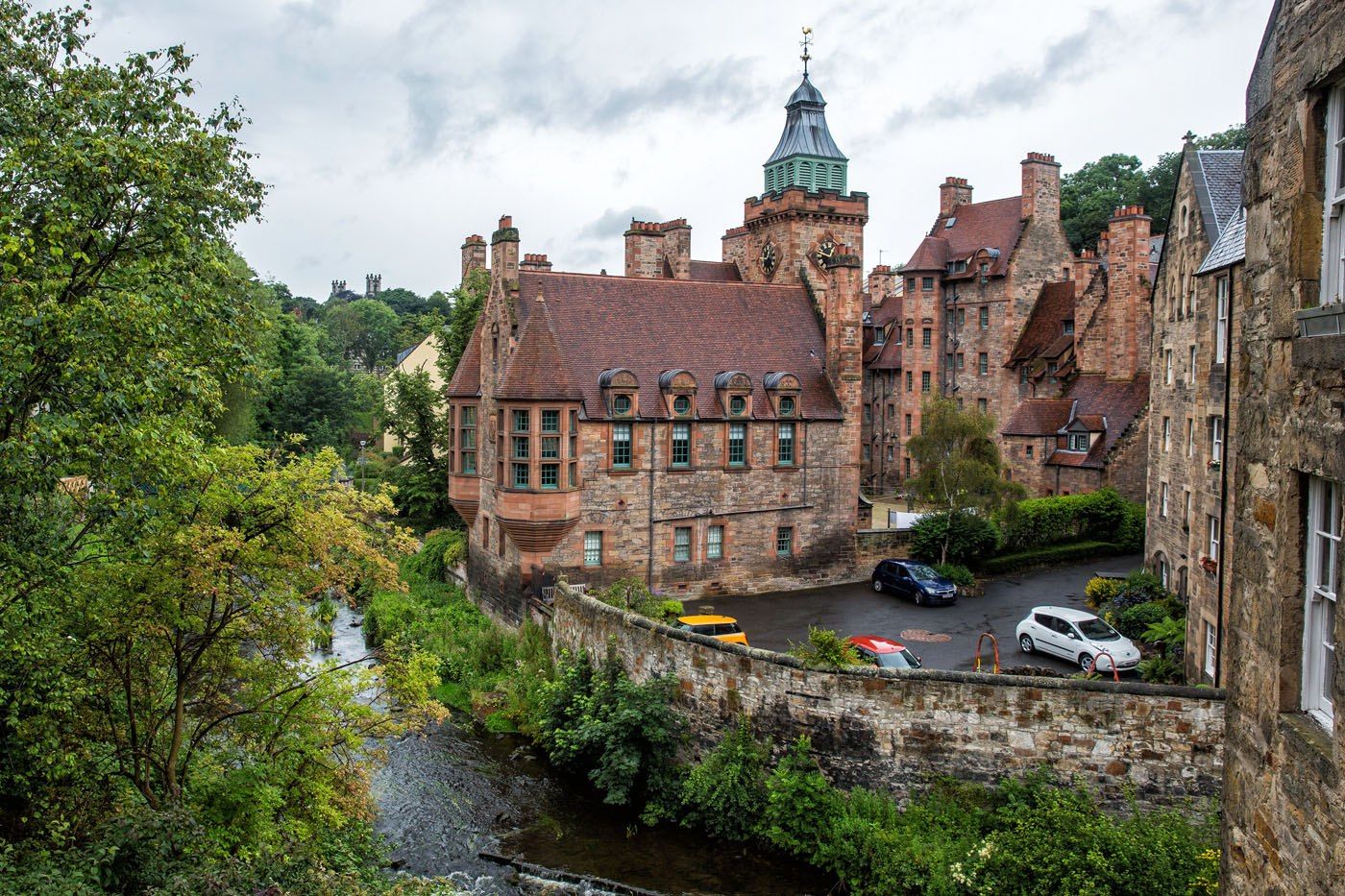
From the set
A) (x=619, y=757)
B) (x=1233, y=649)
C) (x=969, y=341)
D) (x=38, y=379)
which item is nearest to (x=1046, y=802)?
(x=619, y=757)

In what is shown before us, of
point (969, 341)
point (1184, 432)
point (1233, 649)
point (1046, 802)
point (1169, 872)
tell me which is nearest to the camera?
point (1233, 649)

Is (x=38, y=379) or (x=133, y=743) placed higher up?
(x=38, y=379)

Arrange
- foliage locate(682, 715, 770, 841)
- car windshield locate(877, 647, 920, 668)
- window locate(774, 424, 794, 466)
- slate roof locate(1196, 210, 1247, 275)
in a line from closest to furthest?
foliage locate(682, 715, 770, 841) < slate roof locate(1196, 210, 1247, 275) < car windshield locate(877, 647, 920, 668) < window locate(774, 424, 794, 466)

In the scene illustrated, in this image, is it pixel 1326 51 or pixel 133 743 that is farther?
pixel 133 743

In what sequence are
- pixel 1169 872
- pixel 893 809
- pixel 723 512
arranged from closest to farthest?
pixel 1169 872, pixel 893 809, pixel 723 512

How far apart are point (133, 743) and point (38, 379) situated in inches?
200

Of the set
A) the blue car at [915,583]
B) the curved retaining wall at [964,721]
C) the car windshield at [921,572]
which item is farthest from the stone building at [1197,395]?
the car windshield at [921,572]

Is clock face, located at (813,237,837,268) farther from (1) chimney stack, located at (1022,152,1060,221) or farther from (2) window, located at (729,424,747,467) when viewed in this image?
(1) chimney stack, located at (1022,152,1060,221)

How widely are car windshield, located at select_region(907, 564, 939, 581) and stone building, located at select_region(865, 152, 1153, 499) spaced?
33.5ft

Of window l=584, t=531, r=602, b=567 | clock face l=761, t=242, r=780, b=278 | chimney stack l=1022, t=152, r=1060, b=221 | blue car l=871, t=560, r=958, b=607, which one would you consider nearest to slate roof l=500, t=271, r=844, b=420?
window l=584, t=531, r=602, b=567

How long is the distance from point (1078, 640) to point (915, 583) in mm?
8102

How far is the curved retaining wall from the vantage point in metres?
17.4

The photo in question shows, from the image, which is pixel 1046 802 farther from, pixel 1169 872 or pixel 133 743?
pixel 133 743

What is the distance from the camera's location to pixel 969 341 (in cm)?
5322
